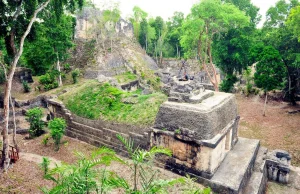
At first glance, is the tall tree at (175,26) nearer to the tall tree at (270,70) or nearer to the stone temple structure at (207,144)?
the tall tree at (270,70)

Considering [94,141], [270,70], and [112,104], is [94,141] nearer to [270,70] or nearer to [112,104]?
[112,104]

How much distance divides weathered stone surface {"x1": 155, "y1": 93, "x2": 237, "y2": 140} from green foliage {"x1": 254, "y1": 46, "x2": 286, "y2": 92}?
9820 millimetres

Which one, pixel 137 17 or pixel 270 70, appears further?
pixel 137 17

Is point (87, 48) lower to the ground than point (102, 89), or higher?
higher

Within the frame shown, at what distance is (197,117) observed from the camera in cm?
845

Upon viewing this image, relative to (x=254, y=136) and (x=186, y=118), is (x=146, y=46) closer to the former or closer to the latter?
(x=254, y=136)

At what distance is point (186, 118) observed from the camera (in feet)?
28.3

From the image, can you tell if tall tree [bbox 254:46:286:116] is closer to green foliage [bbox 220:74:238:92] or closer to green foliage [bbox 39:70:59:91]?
green foliage [bbox 220:74:238:92]

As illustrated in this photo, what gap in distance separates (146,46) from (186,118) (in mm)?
32420

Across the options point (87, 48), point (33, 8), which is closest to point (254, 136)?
point (33, 8)

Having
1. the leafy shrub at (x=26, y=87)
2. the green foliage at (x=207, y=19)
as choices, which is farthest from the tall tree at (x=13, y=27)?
the leafy shrub at (x=26, y=87)

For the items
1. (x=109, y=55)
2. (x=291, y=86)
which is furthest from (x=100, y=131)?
(x=109, y=55)

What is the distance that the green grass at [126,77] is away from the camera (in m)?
25.8

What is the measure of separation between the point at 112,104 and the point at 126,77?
15.6 metres
